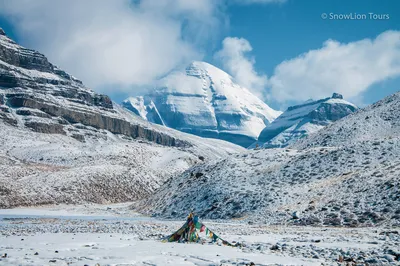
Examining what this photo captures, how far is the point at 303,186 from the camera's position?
137 ft

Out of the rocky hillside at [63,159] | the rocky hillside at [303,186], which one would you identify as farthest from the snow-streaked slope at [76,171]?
the rocky hillside at [303,186]

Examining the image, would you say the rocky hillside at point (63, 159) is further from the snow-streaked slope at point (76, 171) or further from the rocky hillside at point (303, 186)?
the rocky hillside at point (303, 186)

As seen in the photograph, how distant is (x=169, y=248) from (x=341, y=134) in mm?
53120

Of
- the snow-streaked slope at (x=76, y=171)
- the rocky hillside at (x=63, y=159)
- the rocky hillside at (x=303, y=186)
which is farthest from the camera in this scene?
the rocky hillside at (x=63, y=159)

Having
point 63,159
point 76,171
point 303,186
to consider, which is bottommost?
point 303,186

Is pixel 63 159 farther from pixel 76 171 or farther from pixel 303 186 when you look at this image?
pixel 303 186

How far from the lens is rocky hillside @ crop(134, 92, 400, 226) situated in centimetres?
3241

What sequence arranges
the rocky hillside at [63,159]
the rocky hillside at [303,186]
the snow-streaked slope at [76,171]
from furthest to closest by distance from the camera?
the rocky hillside at [63,159]
the snow-streaked slope at [76,171]
the rocky hillside at [303,186]

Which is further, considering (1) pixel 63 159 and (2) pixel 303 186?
(1) pixel 63 159

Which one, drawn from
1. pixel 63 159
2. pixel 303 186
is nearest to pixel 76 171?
pixel 63 159

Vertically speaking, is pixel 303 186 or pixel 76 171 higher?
pixel 76 171

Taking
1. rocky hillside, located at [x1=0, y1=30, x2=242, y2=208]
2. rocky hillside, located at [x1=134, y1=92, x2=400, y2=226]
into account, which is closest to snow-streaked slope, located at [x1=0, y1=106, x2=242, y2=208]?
rocky hillside, located at [x1=0, y1=30, x2=242, y2=208]

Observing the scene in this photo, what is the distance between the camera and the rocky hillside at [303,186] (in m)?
32.4

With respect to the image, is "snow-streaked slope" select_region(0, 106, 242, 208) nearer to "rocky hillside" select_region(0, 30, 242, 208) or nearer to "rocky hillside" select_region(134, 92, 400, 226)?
"rocky hillside" select_region(0, 30, 242, 208)
